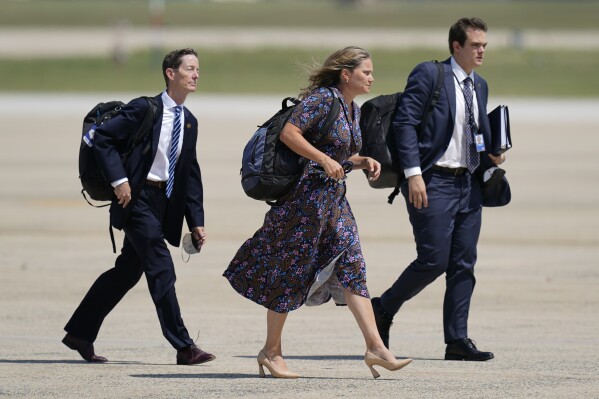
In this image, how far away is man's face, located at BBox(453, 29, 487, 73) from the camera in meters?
7.82

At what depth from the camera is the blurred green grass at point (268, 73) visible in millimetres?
39875

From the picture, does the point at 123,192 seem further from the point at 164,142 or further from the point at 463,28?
the point at 463,28

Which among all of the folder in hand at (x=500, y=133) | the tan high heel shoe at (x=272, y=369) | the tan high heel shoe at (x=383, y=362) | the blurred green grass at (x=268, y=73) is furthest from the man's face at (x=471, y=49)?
the blurred green grass at (x=268, y=73)

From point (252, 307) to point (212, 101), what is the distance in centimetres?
2420

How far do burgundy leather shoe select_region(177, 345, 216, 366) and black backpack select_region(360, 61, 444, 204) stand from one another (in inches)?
53.0

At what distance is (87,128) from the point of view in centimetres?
754

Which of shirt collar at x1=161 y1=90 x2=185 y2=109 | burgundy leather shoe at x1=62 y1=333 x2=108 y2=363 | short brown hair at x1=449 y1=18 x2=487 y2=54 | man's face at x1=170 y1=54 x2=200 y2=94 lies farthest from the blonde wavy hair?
burgundy leather shoe at x1=62 y1=333 x2=108 y2=363

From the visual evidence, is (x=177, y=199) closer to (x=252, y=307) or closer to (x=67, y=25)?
(x=252, y=307)

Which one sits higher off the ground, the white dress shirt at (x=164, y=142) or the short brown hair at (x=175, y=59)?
the short brown hair at (x=175, y=59)

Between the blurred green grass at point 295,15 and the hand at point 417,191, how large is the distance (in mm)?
79770

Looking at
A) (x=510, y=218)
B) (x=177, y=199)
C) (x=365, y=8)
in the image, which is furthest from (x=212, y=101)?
(x=365, y=8)

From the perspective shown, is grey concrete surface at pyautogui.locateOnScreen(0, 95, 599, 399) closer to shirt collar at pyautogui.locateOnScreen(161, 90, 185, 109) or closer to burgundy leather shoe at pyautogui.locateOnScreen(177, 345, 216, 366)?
burgundy leather shoe at pyautogui.locateOnScreen(177, 345, 216, 366)

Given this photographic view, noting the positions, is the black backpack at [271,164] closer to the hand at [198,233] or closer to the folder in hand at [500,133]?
the hand at [198,233]

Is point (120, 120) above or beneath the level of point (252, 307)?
above
